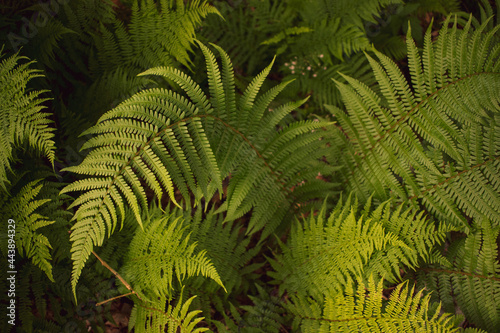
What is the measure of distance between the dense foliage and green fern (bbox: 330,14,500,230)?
0.01 meters

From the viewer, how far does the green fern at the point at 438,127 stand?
2.32 meters


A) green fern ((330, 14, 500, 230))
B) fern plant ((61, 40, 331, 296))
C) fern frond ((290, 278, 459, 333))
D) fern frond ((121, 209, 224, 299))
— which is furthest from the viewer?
green fern ((330, 14, 500, 230))

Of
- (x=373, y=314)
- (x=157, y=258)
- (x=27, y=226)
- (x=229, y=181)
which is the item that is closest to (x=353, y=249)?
(x=373, y=314)

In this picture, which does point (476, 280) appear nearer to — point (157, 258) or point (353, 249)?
A: point (353, 249)

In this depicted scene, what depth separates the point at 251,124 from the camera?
7.57ft

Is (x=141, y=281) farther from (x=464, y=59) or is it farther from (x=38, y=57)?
(x=464, y=59)

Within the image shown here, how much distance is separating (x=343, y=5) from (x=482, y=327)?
283 centimetres

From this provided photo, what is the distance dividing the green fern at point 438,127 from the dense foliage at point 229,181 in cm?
1

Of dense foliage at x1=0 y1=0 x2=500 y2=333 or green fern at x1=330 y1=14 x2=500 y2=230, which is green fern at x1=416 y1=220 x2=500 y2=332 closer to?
dense foliage at x1=0 y1=0 x2=500 y2=333

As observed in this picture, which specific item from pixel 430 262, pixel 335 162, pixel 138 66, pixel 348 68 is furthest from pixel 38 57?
pixel 430 262

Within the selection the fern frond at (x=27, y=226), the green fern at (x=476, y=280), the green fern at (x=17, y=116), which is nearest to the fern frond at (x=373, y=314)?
the green fern at (x=476, y=280)

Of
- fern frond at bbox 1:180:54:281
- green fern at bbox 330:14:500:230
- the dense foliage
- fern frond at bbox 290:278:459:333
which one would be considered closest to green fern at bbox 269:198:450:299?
the dense foliage

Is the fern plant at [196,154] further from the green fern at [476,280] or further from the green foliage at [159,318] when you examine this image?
the green fern at [476,280]

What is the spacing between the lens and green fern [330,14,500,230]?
2316mm
